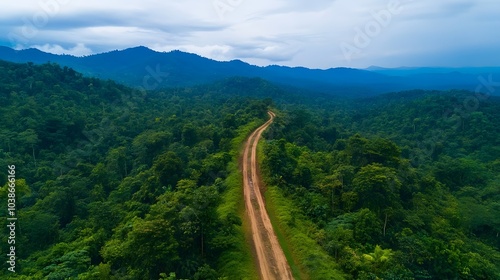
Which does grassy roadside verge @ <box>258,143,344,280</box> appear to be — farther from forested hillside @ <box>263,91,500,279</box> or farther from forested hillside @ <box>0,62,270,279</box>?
forested hillside @ <box>0,62,270,279</box>

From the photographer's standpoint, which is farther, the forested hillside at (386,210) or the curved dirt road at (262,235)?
the forested hillside at (386,210)

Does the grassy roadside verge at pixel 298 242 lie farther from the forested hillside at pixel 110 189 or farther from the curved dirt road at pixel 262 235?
the forested hillside at pixel 110 189

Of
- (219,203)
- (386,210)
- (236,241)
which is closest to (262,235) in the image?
(236,241)

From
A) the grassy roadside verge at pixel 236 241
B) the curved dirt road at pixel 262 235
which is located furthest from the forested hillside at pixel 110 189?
the curved dirt road at pixel 262 235

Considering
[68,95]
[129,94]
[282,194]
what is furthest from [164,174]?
[129,94]

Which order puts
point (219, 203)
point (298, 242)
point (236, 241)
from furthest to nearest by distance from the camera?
point (219, 203) < point (298, 242) < point (236, 241)

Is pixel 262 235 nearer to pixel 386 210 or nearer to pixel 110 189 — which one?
pixel 386 210
